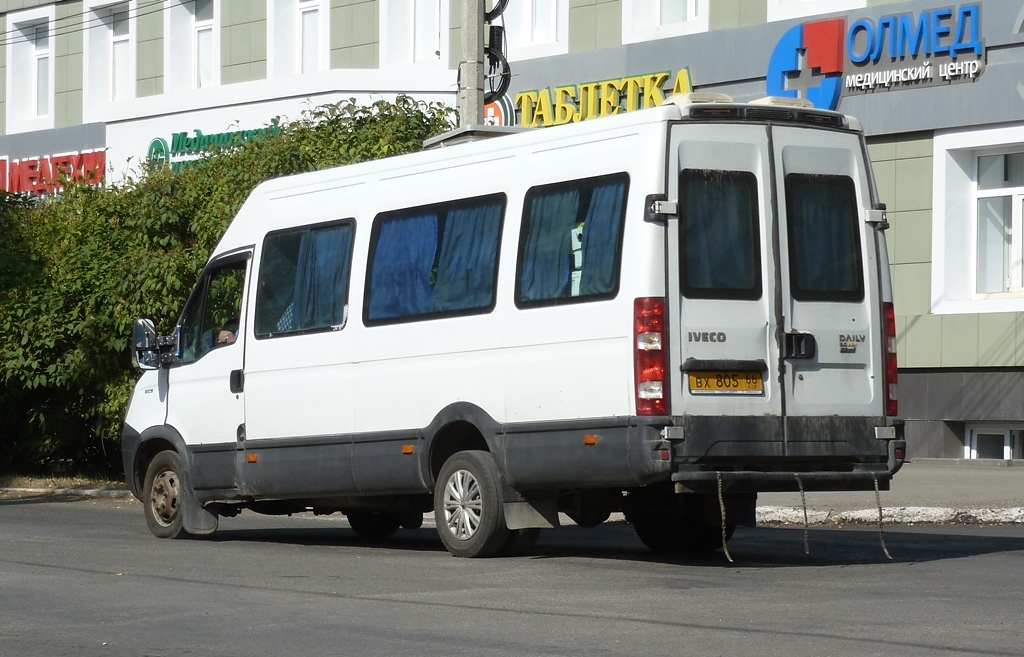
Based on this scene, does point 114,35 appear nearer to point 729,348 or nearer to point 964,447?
point 964,447

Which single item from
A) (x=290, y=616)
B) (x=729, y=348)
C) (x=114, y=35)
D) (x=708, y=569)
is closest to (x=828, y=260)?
(x=729, y=348)

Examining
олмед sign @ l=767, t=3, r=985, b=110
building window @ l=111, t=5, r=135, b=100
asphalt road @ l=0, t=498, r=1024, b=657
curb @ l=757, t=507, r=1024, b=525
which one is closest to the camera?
asphalt road @ l=0, t=498, r=1024, b=657

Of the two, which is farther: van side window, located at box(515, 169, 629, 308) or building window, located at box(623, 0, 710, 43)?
building window, located at box(623, 0, 710, 43)

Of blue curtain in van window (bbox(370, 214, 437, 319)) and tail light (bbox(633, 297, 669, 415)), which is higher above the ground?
blue curtain in van window (bbox(370, 214, 437, 319))

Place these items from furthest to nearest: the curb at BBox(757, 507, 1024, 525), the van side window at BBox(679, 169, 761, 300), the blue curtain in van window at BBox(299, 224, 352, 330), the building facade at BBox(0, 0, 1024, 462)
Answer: the building facade at BBox(0, 0, 1024, 462)
the curb at BBox(757, 507, 1024, 525)
the blue curtain in van window at BBox(299, 224, 352, 330)
the van side window at BBox(679, 169, 761, 300)

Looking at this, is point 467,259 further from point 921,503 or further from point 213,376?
point 921,503

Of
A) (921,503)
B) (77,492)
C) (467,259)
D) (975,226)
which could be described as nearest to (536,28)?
(975,226)

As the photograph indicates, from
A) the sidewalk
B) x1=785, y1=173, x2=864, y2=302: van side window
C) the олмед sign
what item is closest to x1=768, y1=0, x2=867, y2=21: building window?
the олмед sign

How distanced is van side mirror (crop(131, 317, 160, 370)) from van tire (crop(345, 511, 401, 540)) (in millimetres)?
2017

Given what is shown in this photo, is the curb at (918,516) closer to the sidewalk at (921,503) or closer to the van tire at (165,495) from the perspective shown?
the sidewalk at (921,503)

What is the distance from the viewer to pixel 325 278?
13.0 meters

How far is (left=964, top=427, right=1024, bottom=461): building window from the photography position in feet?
72.0

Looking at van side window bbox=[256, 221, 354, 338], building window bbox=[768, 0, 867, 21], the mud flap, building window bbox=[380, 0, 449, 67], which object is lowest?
the mud flap

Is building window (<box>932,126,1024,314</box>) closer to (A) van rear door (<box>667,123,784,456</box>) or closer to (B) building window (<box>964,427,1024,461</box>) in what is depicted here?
(B) building window (<box>964,427,1024,461</box>)
